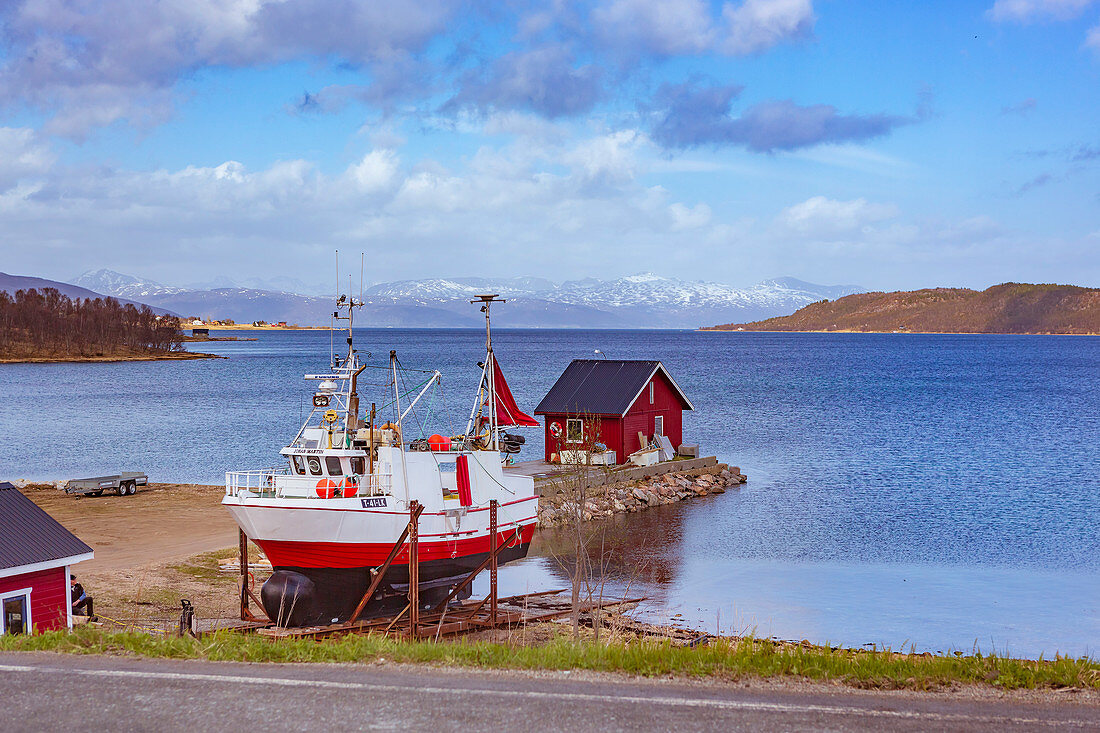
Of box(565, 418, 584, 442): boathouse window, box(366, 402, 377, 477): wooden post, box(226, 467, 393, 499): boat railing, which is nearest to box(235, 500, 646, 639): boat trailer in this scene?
box(226, 467, 393, 499): boat railing

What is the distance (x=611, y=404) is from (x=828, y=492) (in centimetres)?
1093

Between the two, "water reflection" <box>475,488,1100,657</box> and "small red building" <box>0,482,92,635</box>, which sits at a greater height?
"small red building" <box>0,482,92,635</box>

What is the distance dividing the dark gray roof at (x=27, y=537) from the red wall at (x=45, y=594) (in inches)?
13.9

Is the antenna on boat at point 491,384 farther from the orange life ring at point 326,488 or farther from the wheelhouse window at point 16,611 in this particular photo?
the wheelhouse window at point 16,611

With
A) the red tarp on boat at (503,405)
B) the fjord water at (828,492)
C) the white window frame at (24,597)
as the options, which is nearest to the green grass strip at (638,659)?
the white window frame at (24,597)

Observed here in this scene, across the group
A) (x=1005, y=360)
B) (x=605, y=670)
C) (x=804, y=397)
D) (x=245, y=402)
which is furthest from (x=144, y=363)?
(x=605, y=670)

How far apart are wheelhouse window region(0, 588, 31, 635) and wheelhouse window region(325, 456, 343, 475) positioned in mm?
8177

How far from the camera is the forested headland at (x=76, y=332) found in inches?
6604

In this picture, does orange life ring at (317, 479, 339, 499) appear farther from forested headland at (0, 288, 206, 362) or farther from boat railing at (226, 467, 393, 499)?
forested headland at (0, 288, 206, 362)

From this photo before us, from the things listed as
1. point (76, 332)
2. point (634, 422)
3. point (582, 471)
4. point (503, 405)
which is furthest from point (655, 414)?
point (76, 332)

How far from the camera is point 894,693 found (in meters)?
10.3

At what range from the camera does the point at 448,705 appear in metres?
9.73

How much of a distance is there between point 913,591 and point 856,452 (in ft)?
105

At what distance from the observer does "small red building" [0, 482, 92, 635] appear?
1689 centimetres
